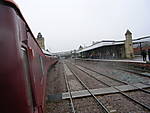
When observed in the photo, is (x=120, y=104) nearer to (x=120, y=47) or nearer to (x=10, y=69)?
(x=10, y=69)

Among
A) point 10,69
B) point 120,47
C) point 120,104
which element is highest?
point 120,47

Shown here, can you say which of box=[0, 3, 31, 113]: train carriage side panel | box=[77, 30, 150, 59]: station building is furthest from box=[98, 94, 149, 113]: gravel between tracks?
box=[77, 30, 150, 59]: station building

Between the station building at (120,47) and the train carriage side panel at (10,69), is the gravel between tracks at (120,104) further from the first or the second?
the station building at (120,47)

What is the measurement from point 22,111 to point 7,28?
3.24 ft

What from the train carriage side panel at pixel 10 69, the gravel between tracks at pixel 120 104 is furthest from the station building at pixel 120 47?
the train carriage side panel at pixel 10 69

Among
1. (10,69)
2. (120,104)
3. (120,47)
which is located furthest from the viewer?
(120,47)

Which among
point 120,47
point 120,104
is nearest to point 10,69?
point 120,104

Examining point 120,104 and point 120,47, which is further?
point 120,47

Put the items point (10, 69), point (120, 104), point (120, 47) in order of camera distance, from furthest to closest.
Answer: point (120, 47) → point (120, 104) → point (10, 69)

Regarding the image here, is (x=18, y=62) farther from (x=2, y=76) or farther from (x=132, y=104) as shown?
(x=132, y=104)

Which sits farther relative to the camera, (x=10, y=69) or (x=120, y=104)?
(x=120, y=104)

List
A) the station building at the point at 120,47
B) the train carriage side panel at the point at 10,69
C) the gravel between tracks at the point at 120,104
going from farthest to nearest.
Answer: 1. the station building at the point at 120,47
2. the gravel between tracks at the point at 120,104
3. the train carriage side panel at the point at 10,69

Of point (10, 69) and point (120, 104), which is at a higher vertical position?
point (10, 69)

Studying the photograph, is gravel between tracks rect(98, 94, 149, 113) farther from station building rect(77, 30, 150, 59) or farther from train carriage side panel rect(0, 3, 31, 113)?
station building rect(77, 30, 150, 59)
